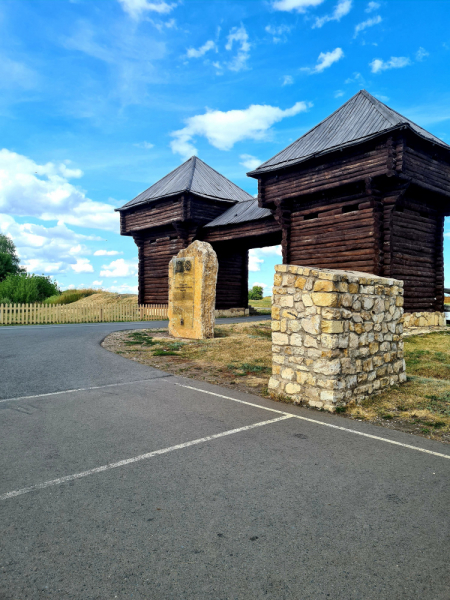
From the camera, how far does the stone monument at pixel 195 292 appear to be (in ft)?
45.7

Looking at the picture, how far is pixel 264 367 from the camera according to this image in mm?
9438

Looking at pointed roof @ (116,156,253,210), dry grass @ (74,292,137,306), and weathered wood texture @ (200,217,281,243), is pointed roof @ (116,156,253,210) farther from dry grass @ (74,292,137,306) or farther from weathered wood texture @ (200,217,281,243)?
dry grass @ (74,292,137,306)

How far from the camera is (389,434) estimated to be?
5.29 m

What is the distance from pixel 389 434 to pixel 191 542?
3.53 metres

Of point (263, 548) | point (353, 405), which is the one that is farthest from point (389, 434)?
point (263, 548)

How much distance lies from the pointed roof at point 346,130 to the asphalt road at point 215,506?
14.3 meters

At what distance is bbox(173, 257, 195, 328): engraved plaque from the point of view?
14.2 meters

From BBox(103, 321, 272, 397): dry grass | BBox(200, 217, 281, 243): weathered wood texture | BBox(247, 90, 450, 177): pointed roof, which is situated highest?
BBox(247, 90, 450, 177): pointed roof

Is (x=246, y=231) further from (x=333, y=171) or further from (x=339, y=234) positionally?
(x=333, y=171)

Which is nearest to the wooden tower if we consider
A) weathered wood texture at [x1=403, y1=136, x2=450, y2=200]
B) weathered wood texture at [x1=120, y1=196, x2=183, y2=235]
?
weathered wood texture at [x1=403, y1=136, x2=450, y2=200]

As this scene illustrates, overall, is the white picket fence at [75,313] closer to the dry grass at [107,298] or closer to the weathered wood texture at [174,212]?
the weathered wood texture at [174,212]

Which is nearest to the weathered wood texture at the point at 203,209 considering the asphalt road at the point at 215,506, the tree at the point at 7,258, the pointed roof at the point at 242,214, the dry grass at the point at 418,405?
the pointed roof at the point at 242,214

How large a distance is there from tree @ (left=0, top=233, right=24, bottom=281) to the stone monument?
141 ft

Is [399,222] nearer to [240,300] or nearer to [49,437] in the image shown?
[240,300]
